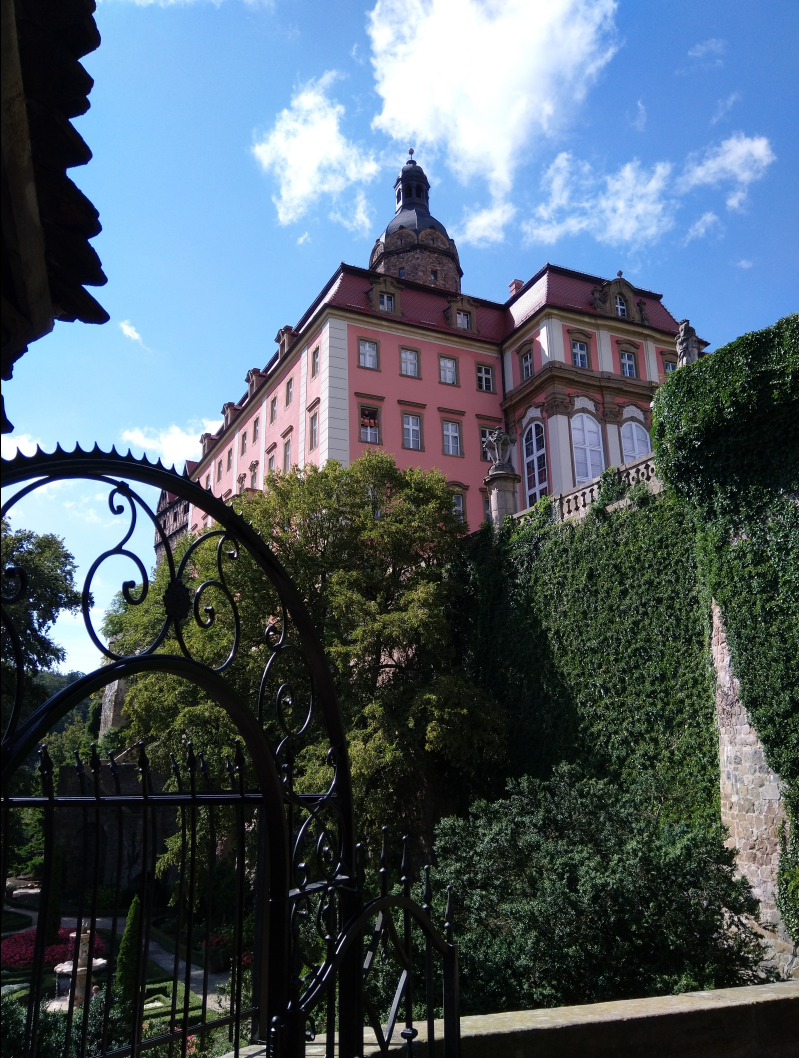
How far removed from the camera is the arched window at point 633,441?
2691 centimetres

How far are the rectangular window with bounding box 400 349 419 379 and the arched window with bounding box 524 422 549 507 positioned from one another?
4.32m

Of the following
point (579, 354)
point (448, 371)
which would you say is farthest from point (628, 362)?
point (448, 371)

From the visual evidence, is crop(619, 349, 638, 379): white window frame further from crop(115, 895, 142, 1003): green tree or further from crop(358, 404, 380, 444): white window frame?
crop(115, 895, 142, 1003): green tree

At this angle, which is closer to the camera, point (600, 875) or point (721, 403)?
point (600, 875)

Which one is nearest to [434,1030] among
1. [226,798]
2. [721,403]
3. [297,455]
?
[226,798]

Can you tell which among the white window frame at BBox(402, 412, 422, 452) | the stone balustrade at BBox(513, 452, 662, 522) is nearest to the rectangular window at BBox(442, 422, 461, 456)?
the white window frame at BBox(402, 412, 422, 452)

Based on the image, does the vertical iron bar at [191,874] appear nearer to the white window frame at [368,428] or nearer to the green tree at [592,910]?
the green tree at [592,910]

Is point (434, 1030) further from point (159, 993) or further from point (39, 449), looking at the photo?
point (159, 993)

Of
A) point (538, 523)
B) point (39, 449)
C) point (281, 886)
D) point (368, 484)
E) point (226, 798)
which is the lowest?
point (281, 886)

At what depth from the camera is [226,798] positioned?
3.17m

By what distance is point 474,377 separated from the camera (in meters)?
29.0

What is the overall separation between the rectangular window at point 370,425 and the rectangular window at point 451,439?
99.0 inches

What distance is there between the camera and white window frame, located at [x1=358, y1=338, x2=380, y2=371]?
2702cm

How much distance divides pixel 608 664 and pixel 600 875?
5732 millimetres
